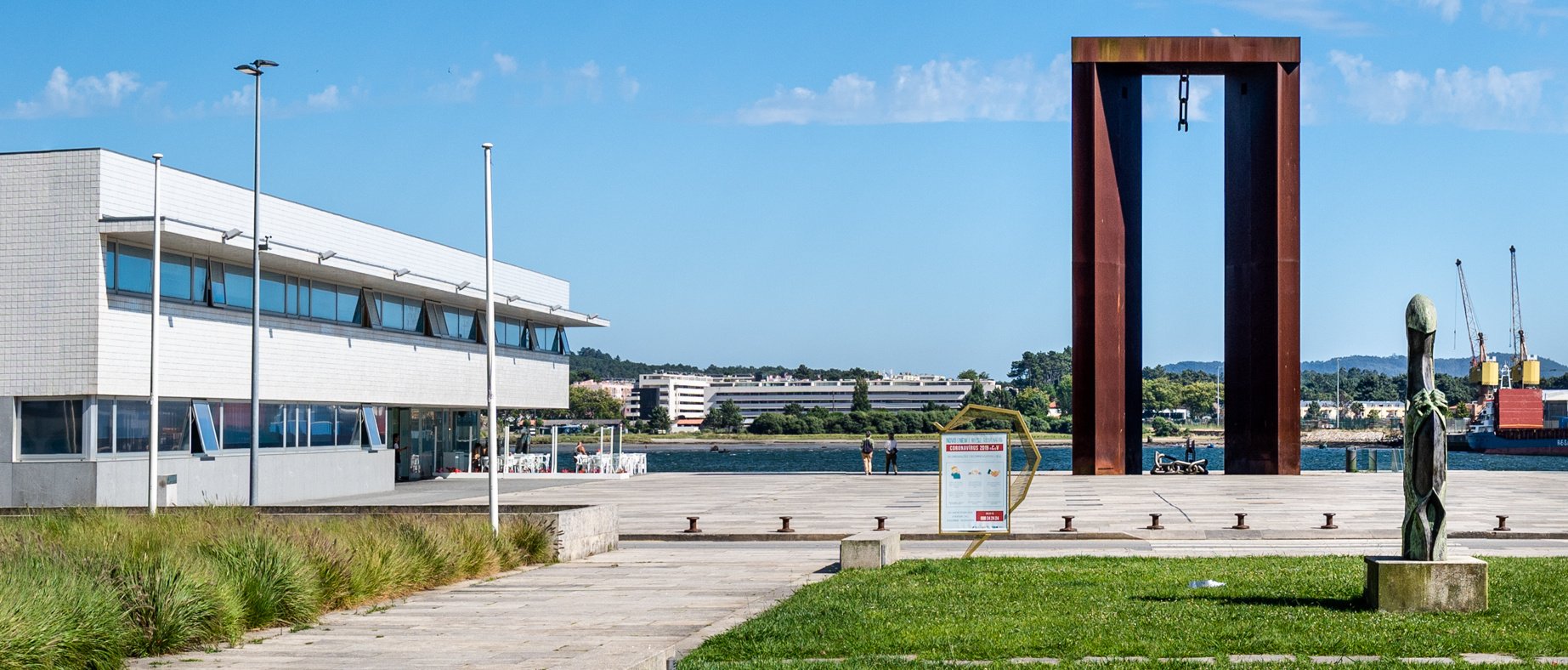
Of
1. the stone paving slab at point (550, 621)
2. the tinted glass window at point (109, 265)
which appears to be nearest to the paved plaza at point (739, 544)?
the stone paving slab at point (550, 621)

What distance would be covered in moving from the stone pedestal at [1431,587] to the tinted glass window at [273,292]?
1305 inches

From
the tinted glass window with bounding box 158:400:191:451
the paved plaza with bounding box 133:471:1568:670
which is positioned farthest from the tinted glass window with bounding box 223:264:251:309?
the paved plaza with bounding box 133:471:1568:670

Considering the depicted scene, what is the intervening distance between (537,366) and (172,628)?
47.4 m

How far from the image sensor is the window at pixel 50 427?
3447 centimetres

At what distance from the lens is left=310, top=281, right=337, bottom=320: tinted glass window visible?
43.7 m

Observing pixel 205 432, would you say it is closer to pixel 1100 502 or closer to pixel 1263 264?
pixel 1100 502

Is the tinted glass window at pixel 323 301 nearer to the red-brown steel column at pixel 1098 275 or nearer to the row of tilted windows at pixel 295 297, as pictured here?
the row of tilted windows at pixel 295 297

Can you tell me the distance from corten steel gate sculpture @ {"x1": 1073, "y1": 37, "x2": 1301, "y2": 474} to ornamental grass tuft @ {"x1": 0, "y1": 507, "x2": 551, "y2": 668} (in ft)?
112

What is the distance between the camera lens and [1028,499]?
40250 mm

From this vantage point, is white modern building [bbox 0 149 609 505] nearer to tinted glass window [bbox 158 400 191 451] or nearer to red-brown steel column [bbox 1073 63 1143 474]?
tinted glass window [bbox 158 400 191 451]

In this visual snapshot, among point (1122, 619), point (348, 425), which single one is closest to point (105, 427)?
point (348, 425)

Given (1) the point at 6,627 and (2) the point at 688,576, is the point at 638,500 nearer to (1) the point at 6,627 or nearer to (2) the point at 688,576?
(2) the point at 688,576

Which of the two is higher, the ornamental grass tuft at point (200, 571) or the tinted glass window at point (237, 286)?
the tinted glass window at point (237, 286)

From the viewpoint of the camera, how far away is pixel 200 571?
48.4ft
